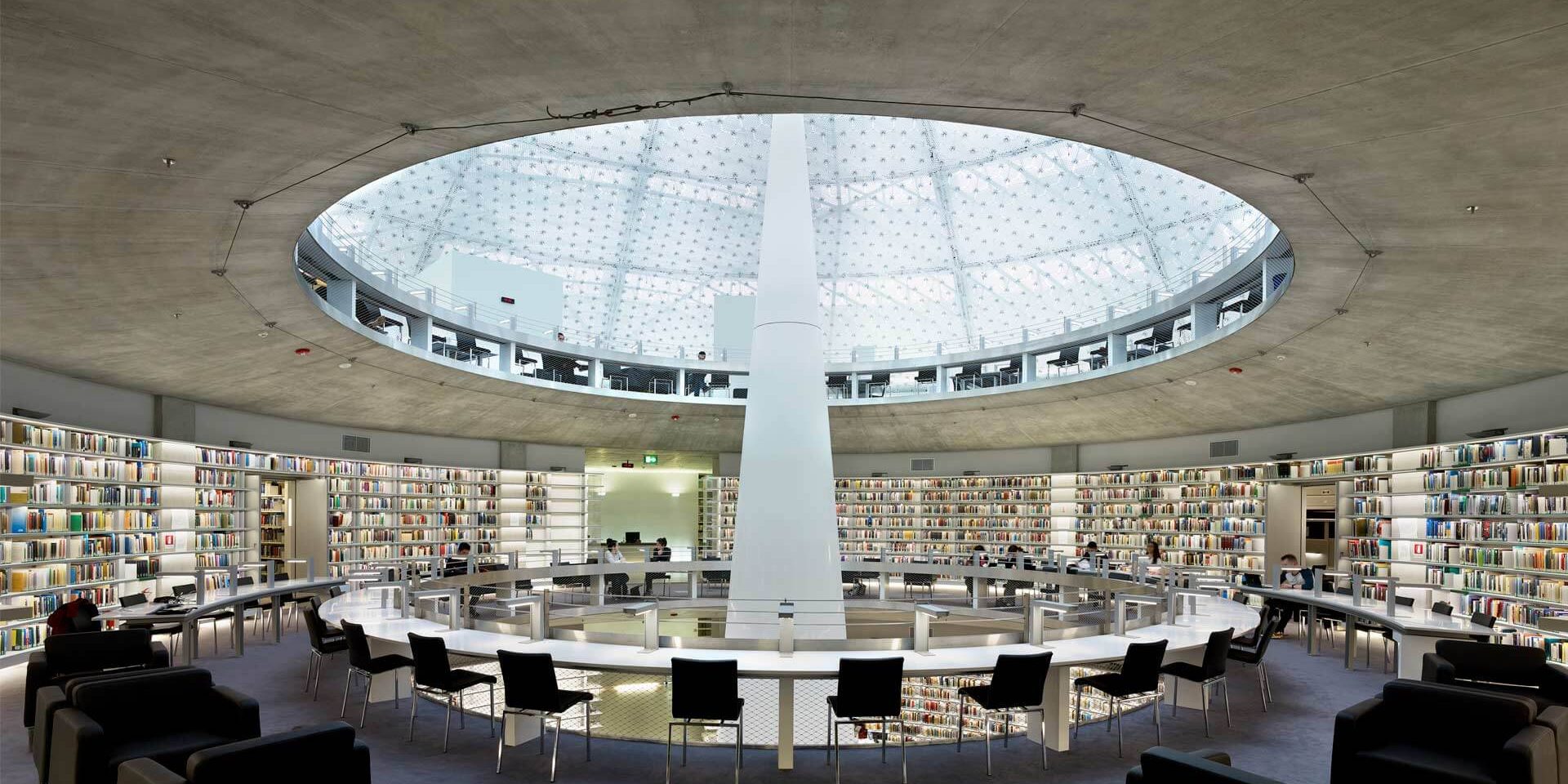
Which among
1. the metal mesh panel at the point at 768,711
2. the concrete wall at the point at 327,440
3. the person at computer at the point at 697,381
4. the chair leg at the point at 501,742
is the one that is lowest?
the metal mesh panel at the point at 768,711

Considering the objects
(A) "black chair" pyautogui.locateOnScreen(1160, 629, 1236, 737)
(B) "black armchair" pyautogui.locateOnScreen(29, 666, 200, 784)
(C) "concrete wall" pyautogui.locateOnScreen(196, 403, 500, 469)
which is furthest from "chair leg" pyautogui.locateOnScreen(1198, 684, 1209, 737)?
(C) "concrete wall" pyautogui.locateOnScreen(196, 403, 500, 469)

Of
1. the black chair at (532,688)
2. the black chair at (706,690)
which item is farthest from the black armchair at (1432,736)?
the black chair at (532,688)

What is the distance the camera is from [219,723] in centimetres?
489

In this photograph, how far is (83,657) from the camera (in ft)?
19.5

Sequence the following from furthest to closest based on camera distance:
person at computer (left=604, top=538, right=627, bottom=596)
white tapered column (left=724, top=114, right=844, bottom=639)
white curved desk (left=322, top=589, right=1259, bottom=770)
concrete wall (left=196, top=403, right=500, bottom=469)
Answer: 1. person at computer (left=604, top=538, right=627, bottom=596)
2. concrete wall (left=196, top=403, right=500, bottom=469)
3. white tapered column (left=724, top=114, right=844, bottom=639)
4. white curved desk (left=322, top=589, right=1259, bottom=770)

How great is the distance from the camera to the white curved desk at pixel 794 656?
5.85 m

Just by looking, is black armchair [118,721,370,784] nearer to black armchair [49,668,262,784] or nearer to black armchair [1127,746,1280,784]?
black armchair [49,668,262,784]

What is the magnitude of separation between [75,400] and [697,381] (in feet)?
38.0

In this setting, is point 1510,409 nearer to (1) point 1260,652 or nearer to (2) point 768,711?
(1) point 1260,652

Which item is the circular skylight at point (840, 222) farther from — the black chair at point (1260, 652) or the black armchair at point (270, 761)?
the black armchair at point (270, 761)

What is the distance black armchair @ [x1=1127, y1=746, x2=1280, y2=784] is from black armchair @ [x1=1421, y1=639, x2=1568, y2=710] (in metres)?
3.76

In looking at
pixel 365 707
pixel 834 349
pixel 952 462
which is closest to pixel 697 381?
pixel 834 349

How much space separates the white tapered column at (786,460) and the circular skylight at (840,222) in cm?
921

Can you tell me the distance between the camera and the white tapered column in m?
9.71
